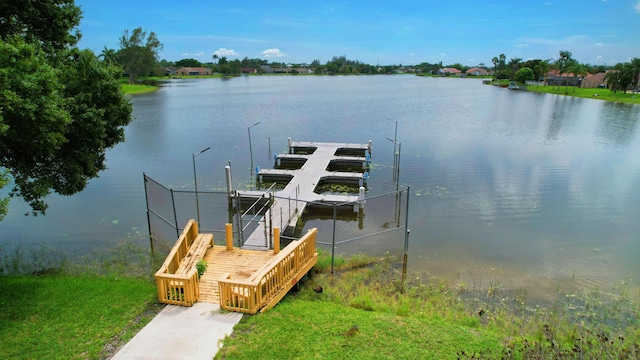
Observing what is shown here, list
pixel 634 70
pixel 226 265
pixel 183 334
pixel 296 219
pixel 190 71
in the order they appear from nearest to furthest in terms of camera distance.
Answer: pixel 183 334
pixel 226 265
pixel 296 219
pixel 634 70
pixel 190 71

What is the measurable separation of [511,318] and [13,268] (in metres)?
14.6

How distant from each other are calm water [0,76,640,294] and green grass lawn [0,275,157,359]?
4.16 meters

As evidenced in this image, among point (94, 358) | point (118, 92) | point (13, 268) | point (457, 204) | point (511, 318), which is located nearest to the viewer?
point (94, 358)

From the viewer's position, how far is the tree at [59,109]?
1071cm

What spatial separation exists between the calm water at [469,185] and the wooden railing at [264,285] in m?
4.91

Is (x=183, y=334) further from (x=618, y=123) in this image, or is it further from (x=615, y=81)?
(x=615, y=81)

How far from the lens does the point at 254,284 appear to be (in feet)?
29.8

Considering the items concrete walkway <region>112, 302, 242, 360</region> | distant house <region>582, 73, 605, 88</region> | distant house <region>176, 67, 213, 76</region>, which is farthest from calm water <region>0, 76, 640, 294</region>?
distant house <region>176, 67, 213, 76</region>

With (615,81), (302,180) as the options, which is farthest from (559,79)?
(302,180)

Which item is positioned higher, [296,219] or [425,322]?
[425,322]

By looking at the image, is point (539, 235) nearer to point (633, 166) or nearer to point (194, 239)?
point (194, 239)

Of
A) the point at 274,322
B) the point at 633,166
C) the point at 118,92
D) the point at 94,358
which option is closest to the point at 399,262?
the point at 274,322

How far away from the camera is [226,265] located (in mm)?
11547

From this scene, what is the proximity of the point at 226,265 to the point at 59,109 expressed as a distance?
618 centimetres
